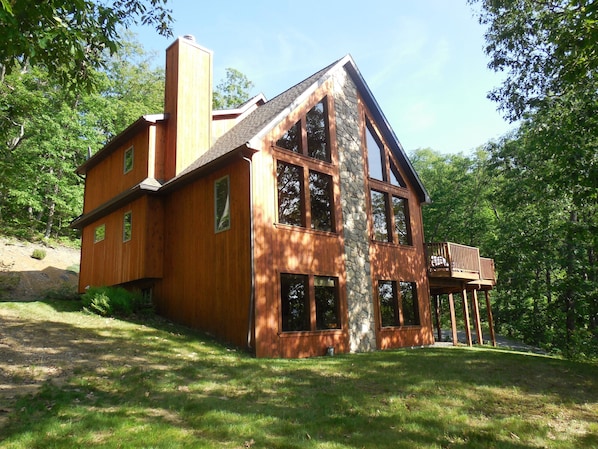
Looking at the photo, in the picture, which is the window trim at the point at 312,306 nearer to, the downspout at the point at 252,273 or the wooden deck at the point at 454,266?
the downspout at the point at 252,273

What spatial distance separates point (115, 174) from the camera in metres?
17.5

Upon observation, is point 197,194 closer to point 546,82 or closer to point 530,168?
point 546,82

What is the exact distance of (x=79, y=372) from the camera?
25.9 feet

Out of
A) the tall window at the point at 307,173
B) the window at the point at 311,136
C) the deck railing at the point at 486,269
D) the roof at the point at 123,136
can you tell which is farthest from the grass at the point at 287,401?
the deck railing at the point at 486,269

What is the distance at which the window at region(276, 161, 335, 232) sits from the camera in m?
12.9

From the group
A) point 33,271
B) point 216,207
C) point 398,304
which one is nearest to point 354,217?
point 398,304

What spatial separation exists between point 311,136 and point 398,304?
651cm

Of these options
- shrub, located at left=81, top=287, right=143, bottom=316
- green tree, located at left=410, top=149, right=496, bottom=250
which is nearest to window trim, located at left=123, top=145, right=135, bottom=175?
shrub, located at left=81, top=287, right=143, bottom=316

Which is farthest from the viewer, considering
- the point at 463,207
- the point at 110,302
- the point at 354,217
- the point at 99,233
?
the point at 463,207

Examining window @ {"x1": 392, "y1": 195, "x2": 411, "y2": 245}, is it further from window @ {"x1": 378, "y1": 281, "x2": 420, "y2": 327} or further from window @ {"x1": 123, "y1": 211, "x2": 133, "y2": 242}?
window @ {"x1": 123, "y1": 211, "x2": 133, "y2": 242}

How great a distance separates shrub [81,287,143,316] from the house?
1.02 m

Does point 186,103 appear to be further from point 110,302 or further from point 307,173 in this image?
point 110,302

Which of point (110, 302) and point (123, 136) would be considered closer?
point (110, 302)

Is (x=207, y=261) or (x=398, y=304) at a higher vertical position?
(x=207, y=261)
